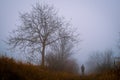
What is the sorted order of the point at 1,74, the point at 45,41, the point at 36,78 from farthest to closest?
the point at 45,41
the point at 36,78
the point at 1,74

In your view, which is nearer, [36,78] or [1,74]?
[1,74]

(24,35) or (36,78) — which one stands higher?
(24,35)

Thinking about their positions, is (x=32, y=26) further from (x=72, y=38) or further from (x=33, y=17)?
(x=72, y=38)

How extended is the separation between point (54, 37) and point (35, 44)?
2.73 m

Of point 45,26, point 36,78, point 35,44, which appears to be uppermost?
point 45,26

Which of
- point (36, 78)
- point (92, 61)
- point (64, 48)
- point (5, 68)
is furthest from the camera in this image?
point (92, 61)

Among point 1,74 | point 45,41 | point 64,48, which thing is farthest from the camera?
point 64,48

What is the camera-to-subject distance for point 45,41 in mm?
27109

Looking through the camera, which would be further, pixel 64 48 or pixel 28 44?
pixel 64 48

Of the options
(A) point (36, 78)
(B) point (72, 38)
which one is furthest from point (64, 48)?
(A) point (36, 78)

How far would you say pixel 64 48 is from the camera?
4316 centimetres

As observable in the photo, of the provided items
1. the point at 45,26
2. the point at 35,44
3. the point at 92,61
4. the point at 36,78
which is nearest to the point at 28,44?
the point at 35,44

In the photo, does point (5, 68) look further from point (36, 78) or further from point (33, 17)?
point (33, 17)

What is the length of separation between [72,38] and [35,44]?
5.04 meters
